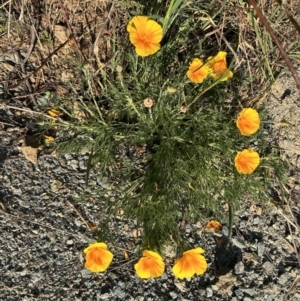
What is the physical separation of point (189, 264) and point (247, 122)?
572 millimetres

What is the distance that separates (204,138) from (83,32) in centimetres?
74

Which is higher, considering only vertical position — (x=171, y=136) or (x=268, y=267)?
(x=171, y=136)

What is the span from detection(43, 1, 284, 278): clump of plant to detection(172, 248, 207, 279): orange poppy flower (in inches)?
4.3

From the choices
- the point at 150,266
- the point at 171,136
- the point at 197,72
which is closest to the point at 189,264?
the point at 150,266

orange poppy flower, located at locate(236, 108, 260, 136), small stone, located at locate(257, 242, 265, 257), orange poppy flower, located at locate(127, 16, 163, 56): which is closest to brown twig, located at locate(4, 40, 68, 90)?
orange poppy flower, located at locate(127, 16, 163, 56)

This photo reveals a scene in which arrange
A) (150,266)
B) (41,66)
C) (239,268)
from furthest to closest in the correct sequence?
(41,66) → (239,268) → (150,266)

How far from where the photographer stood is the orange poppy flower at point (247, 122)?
78.4 inches

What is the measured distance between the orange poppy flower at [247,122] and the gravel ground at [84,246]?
17.4 inches

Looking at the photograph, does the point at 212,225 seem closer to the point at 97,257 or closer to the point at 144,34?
the point at 97,257

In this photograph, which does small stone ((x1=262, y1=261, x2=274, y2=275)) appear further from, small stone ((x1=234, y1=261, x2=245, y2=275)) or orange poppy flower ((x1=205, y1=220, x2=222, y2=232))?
orange poppy flower ((x1=205, y1=220, x2=222, y2=232))

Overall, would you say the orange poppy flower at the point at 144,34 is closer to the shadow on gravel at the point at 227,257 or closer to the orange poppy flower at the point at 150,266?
the orange poppy flower at the point at 150,266

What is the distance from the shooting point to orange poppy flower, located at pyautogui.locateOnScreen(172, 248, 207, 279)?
6.35 feet

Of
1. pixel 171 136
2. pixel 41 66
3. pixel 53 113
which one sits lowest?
pixel 171 136

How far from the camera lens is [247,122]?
200 centimetres
